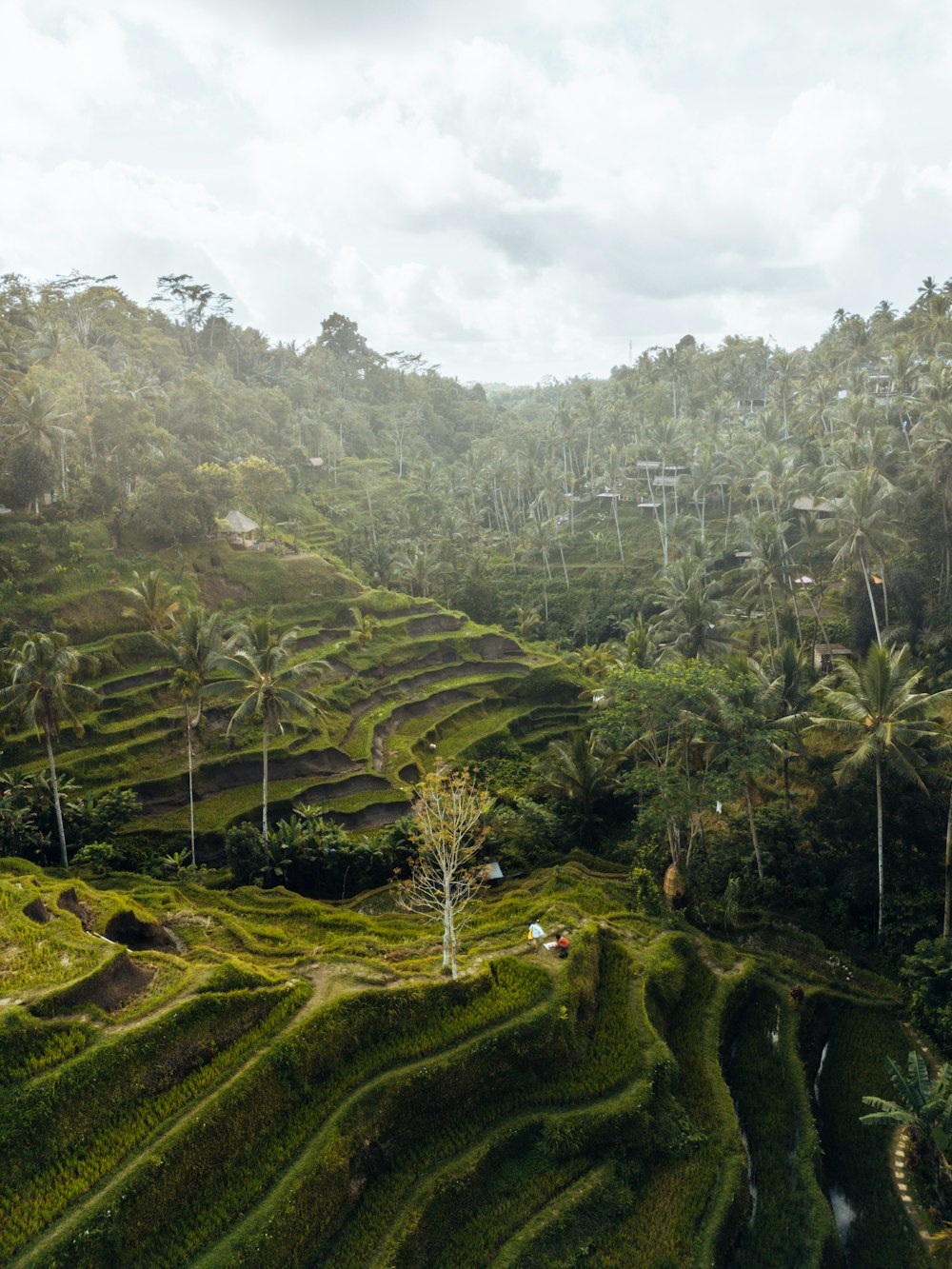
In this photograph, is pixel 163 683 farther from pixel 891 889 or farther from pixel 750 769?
pixel 891 889

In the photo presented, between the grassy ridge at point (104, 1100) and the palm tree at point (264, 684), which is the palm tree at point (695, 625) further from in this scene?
the grassy ridge at point (104, 1100)

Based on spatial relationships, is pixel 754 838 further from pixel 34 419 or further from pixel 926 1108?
pixel 34 419

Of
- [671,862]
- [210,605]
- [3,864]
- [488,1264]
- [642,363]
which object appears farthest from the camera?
[642,363]

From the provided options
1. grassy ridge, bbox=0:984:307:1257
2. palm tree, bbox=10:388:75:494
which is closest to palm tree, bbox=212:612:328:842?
grassy ridge, bbox=0:984:307:1257

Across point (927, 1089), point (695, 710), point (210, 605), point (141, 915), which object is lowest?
point (927, 1089)

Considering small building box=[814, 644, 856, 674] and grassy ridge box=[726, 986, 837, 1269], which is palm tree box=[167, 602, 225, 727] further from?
small building box=[814, 644, 856, 674]

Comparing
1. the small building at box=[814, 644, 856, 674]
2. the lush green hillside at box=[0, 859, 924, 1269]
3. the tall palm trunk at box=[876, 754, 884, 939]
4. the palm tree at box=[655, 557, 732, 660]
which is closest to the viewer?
the lush green hillside at box=[0, 859, 924, 1269]

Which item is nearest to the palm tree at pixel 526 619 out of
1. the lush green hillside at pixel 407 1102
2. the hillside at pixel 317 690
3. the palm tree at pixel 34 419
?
the hillside at pixel 317 690

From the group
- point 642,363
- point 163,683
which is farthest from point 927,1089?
point 642,363
